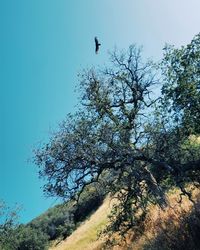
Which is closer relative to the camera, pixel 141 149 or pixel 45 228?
pixel 141 149

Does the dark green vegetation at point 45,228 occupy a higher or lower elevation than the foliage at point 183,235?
higher

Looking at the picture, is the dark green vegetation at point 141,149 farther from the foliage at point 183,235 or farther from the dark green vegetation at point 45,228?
the dark green vegetation at point 45,228

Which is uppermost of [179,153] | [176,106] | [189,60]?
[189,60]

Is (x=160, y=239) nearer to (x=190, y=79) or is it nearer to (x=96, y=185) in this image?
(x=190, y=79)

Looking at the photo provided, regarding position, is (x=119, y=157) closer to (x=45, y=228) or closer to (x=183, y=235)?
(x=183, y=235)

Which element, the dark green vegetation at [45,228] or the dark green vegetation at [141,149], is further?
the dark green vegetation at [45,228]

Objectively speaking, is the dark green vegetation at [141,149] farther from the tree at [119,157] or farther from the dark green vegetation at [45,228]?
the dark green vegetation at [45,228]

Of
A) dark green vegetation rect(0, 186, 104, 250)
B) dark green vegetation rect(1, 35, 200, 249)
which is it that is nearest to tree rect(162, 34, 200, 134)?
dark green vegetation rect(1, 35, 200, 249)

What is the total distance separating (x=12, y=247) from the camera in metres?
59.8

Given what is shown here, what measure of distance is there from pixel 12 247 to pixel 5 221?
12.9 feet

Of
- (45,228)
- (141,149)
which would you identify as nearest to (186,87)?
(141,149)

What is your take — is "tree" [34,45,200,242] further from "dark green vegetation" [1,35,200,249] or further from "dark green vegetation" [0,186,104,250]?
"dark green vegetation" [0,186,104,250]

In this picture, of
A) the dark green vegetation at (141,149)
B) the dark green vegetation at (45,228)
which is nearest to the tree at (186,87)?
the dark green vegetation at (141,149)

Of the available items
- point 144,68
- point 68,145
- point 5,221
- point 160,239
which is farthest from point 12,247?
point 160,239
